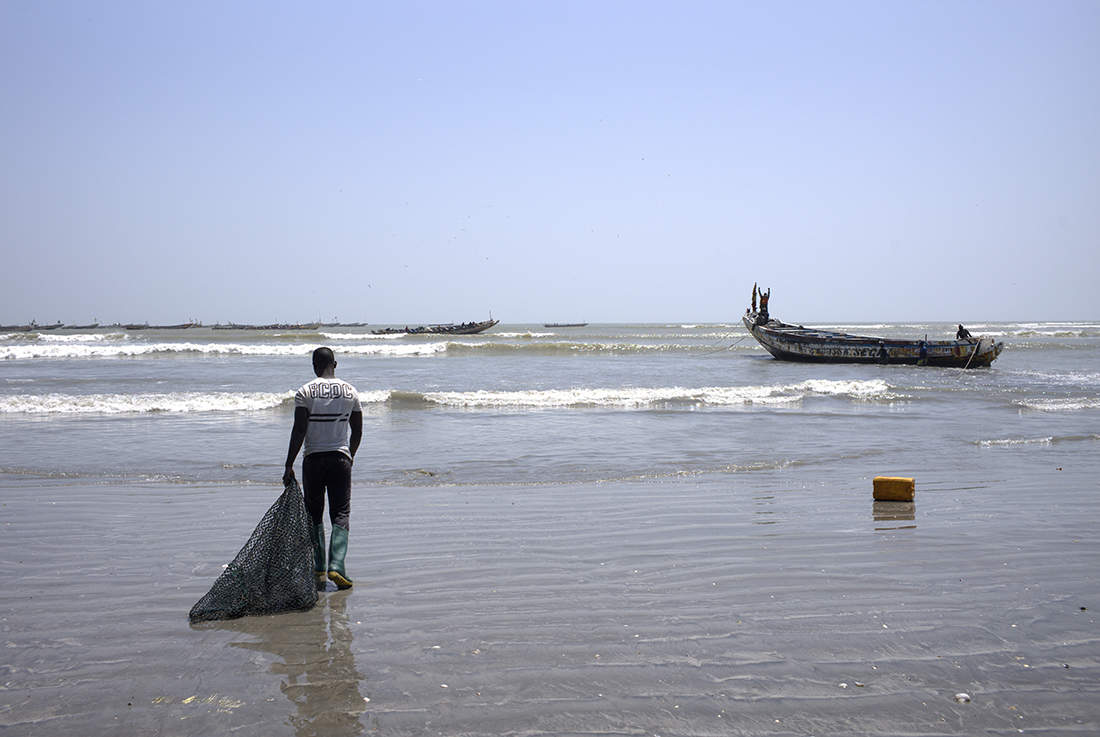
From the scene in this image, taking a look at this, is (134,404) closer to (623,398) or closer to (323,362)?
(623,398)

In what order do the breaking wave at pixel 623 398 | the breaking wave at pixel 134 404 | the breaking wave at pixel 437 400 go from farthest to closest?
1. the breaking wave at pixel 623 398
2. the breaking wave at pixel 437 400
3. the breaking wave at pixel 134 404

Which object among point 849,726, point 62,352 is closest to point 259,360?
point 62,352

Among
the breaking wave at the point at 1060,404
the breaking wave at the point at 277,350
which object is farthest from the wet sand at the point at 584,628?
the breaking wave at the point at 277,350

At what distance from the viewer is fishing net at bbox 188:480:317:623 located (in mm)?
4641

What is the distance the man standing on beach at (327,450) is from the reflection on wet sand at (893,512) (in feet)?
14.1

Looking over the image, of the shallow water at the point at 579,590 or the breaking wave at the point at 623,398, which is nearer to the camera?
the shallow water at the point at 579,590

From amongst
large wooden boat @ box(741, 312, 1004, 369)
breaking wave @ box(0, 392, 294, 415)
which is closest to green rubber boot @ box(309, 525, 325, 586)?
breaking wave @ box(0, 392, 294, 415)

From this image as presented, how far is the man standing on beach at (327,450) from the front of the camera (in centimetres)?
513

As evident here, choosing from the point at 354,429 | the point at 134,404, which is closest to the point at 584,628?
the point at 354,429

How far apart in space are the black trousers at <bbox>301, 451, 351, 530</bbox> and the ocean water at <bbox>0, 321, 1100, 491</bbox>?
3.95 m

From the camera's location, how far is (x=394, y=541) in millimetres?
6402

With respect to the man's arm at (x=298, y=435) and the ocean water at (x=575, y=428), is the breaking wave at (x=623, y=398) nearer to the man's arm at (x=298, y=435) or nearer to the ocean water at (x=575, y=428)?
the ocean water at (x=575, y=428)

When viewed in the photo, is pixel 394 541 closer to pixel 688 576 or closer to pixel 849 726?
pixel 688 576

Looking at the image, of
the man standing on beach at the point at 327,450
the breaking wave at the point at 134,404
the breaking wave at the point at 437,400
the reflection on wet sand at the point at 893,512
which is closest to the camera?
the man standing on beach at the point at 327,450
